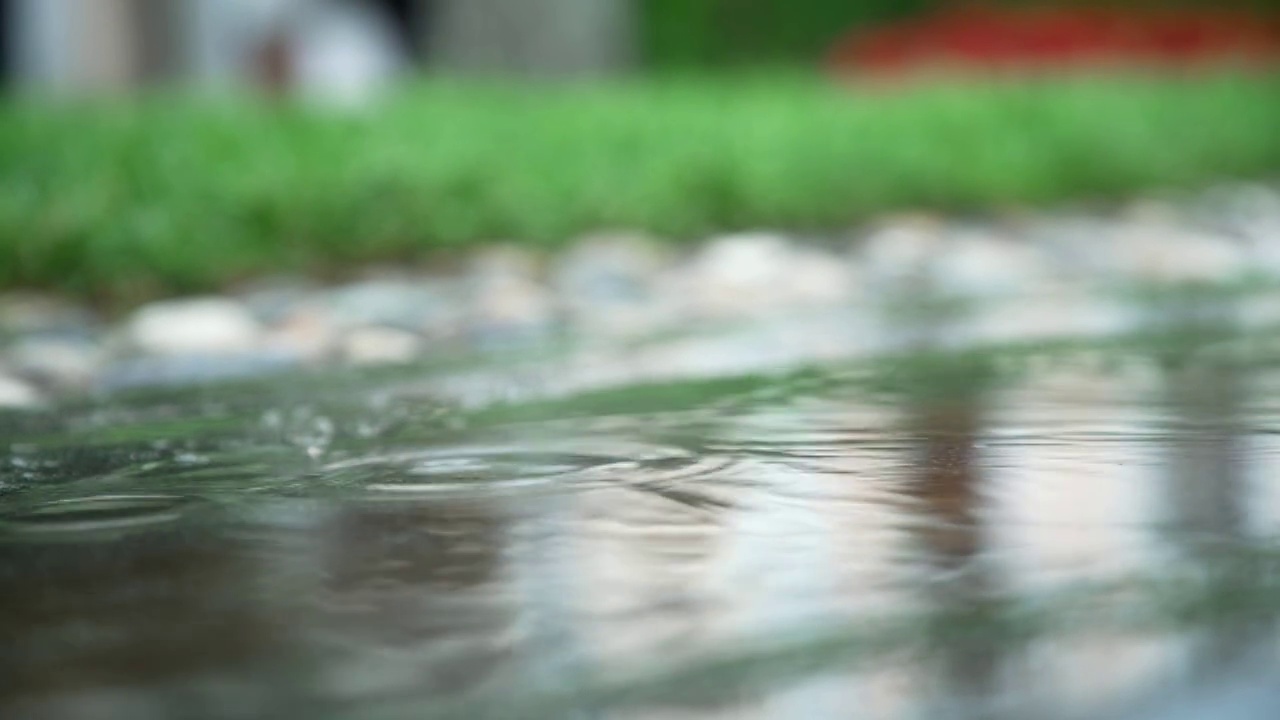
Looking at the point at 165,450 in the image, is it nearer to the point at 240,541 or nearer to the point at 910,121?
the point at 240,541

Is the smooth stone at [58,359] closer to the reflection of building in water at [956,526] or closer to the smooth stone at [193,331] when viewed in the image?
the smooth stone at [193,331]

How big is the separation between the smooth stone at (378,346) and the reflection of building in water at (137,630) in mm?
1608

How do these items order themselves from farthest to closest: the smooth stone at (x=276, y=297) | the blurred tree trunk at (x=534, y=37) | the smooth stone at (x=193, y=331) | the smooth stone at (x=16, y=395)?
the blurred tree trunk at (x=534, y=37), the smooth stone at (x=276, y=297), the smooth stone at (x=193, y=331), the smooth stone at (x=16, y=395)

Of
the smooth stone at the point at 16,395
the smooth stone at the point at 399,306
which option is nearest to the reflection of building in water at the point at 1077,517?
the smooth stone at the point at 16,395

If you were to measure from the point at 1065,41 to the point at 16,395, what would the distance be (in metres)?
8.92

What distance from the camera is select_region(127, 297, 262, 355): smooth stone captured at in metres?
3.44

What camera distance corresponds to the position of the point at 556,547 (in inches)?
61.2

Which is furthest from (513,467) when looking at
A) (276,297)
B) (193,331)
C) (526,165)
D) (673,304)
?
(526,165)

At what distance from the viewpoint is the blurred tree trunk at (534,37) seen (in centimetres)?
1009

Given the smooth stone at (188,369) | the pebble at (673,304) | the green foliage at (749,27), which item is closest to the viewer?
the smooth stone at (188,369)

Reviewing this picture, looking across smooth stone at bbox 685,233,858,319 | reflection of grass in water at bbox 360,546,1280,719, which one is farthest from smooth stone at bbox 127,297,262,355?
reflection of grass in water at bbox 360,546,1280,719

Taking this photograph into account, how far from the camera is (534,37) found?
10180 millimetres

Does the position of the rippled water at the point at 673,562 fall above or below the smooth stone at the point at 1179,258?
below

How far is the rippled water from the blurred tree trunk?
783 cm
